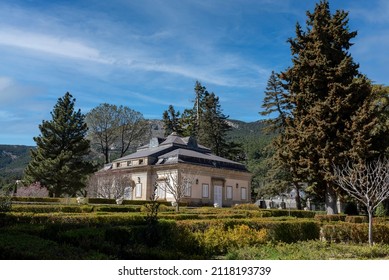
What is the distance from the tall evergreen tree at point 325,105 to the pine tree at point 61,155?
2245 cm

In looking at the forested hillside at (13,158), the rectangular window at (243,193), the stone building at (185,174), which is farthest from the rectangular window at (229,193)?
the forested hillside at (13,158)

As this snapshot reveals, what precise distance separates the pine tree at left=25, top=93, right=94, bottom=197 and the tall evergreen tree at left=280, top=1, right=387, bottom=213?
2245cm

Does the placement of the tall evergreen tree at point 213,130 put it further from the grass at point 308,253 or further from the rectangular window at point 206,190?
the grass at point 308,253

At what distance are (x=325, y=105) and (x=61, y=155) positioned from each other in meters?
26.1

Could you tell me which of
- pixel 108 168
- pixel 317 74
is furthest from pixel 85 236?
pixel 108 168

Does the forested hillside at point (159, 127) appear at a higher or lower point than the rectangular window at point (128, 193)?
higher

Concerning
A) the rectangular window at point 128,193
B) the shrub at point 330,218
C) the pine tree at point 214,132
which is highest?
the pine tree at point 214,132

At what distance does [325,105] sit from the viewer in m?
25.3

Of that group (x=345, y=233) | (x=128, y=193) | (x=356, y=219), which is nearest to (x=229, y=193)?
(x=128, y=193)

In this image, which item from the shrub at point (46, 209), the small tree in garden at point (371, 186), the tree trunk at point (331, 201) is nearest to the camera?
the small tree in garden at point (371, 186)

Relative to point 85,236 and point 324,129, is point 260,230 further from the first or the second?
point 324,129

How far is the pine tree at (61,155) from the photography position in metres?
39.4

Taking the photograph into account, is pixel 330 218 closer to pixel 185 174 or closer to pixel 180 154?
pixel 185 174

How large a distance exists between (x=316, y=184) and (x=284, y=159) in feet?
8.94
